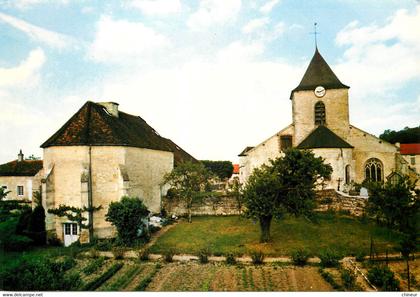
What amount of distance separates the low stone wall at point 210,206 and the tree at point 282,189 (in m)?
9.62

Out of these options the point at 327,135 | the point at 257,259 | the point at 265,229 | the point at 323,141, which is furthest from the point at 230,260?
the point at 327,135

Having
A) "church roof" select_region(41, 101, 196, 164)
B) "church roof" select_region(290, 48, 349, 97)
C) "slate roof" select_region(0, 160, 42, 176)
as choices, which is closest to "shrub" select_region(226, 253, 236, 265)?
"church roof" select_region(41, 101, 196, 164)

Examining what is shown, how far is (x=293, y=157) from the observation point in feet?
63.8

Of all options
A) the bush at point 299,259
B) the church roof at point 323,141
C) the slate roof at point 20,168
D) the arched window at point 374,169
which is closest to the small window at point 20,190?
the slate roof at point 20,168

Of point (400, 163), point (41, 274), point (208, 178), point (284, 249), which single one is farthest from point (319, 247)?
point (400, 163)

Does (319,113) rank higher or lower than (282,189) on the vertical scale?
higher

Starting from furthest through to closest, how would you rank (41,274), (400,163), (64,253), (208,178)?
(400,163)
(208,178)
(64,253)
(41,274)

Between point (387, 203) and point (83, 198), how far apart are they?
18.8m

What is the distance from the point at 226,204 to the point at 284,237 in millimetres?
9496

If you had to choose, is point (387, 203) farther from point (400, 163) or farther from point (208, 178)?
point (400, 163)

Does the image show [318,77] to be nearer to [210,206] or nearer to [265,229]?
[210,206]

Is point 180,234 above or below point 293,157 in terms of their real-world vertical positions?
below

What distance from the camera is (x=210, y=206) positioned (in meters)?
28.6

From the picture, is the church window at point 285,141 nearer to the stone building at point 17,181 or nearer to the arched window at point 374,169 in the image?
the arched window at point 374,169
